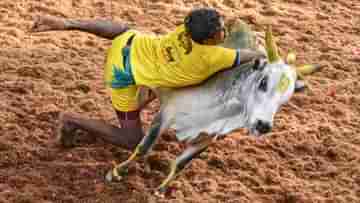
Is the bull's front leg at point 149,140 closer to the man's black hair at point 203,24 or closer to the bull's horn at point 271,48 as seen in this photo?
the man's black hair at point 203,24

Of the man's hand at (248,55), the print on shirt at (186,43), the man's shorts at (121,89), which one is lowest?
the man's shorts at (121,89)

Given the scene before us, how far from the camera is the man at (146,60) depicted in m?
3.93

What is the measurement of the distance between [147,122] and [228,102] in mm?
1268

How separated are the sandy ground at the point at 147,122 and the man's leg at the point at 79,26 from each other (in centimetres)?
96

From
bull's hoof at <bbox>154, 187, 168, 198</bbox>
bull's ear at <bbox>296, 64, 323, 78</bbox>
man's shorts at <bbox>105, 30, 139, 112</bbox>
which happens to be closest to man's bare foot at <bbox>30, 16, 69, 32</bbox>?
man's shorts at <bbox>105, 30, 139, 112</bbox>

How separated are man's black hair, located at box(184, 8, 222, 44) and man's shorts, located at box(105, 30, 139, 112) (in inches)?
24.1

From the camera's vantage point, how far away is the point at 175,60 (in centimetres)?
406

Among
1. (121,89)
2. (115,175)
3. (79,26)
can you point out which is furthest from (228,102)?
(79,26)

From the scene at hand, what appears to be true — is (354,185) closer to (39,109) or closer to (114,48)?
(114,48)

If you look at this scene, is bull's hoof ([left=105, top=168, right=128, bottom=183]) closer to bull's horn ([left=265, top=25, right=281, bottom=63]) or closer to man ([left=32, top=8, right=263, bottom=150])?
man ([left=32, top=8, right=263, bottom=150])

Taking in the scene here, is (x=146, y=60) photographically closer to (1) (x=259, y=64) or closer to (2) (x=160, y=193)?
(1) (x=259, y=64)

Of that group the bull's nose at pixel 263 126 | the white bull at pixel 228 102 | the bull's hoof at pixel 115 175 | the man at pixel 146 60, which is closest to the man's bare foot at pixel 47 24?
the man at pixel 146 60

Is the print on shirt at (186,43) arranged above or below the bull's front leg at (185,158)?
above

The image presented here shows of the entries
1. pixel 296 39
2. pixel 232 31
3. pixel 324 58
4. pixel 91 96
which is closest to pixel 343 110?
pixel 324 58
